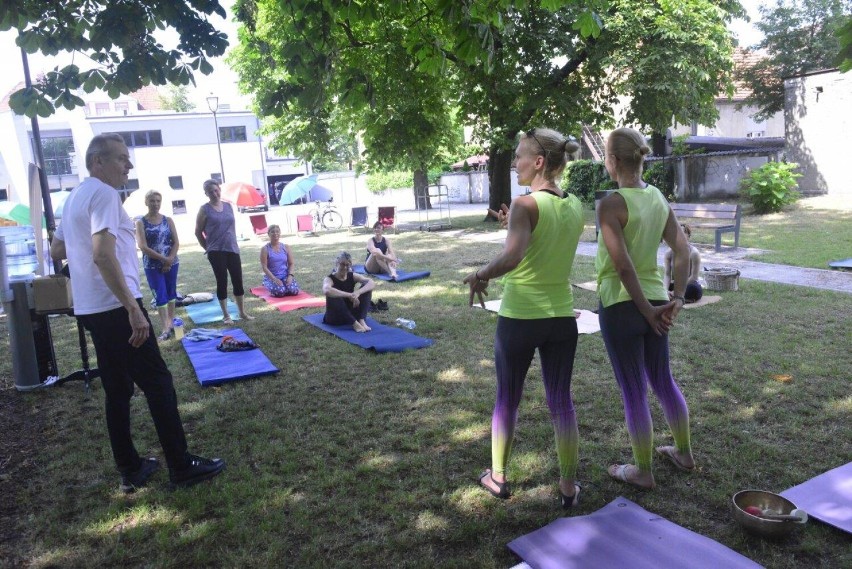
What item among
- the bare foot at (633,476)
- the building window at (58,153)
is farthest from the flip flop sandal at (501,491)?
the building window at (58,153)

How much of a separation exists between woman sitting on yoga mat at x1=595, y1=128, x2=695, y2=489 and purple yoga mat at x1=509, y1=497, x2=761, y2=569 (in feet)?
1.44

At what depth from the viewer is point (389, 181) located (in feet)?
122

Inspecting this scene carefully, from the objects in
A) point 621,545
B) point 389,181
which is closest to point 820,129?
point 621,545

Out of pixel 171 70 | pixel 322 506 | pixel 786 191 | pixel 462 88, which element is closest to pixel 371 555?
pixel 322 506

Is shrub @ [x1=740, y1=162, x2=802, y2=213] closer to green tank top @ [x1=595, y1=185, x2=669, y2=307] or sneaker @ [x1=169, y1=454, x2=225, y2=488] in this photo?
green tank top @ [x1=595, y1=185, x2=669, y2=307]

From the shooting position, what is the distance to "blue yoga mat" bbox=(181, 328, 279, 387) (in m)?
5.56

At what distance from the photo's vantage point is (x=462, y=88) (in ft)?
53.3

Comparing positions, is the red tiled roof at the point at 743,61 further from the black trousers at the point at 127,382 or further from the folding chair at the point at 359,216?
the black trousers at the point at 127,382

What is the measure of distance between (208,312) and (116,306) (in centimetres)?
567

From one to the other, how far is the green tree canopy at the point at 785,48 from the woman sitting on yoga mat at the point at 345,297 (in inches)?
1007

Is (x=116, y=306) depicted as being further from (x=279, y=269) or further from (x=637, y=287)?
(x=279, y=269)

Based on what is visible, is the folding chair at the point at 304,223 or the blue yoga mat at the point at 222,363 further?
the folding chair at the point at 304,223

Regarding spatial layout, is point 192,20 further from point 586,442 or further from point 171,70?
point 586,442

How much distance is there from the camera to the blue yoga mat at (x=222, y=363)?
18.2 feet
